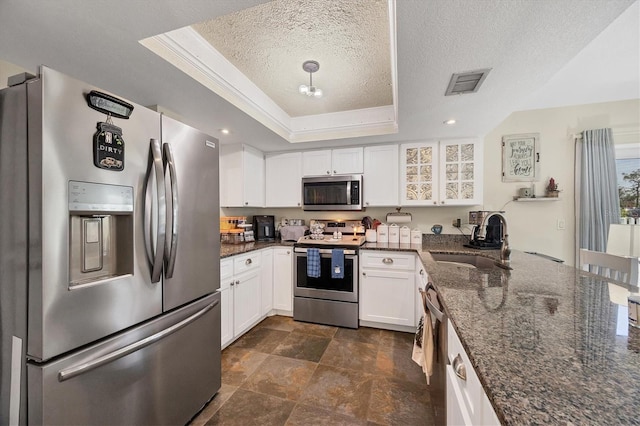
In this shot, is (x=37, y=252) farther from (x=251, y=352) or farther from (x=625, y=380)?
(x=251, y=352)

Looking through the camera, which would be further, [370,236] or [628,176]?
[370,236]

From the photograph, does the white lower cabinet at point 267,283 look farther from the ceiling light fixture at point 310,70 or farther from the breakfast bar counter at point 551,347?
the breakfast bar counter at point 551,347

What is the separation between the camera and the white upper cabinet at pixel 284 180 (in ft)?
11.0

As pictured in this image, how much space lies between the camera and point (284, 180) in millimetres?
3406

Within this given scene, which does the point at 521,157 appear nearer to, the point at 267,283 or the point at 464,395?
the point at 464,395

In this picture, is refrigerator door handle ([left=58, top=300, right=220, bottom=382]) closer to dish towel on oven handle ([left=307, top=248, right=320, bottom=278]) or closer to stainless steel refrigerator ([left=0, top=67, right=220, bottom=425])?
stainless steel refrigerator ([left=0, top=67, right=220, bottom=425])

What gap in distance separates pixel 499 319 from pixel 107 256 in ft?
5.14

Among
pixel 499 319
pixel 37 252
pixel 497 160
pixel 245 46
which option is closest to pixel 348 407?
pixel 499 319

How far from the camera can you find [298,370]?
2.01 m

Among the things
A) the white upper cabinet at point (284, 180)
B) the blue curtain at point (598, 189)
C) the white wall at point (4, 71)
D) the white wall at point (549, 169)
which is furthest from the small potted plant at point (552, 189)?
the white wall at point (4, 71)

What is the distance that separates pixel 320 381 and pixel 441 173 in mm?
2438

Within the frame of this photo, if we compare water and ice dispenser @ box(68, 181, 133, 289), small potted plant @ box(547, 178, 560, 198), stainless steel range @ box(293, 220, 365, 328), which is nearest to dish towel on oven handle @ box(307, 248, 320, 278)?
stainless steel range @ box(293, 220, 365, 328)

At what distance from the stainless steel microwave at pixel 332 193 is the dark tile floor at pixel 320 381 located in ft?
4.74

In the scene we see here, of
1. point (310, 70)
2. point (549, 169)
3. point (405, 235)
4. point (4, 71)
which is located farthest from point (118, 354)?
point (549, 169)
